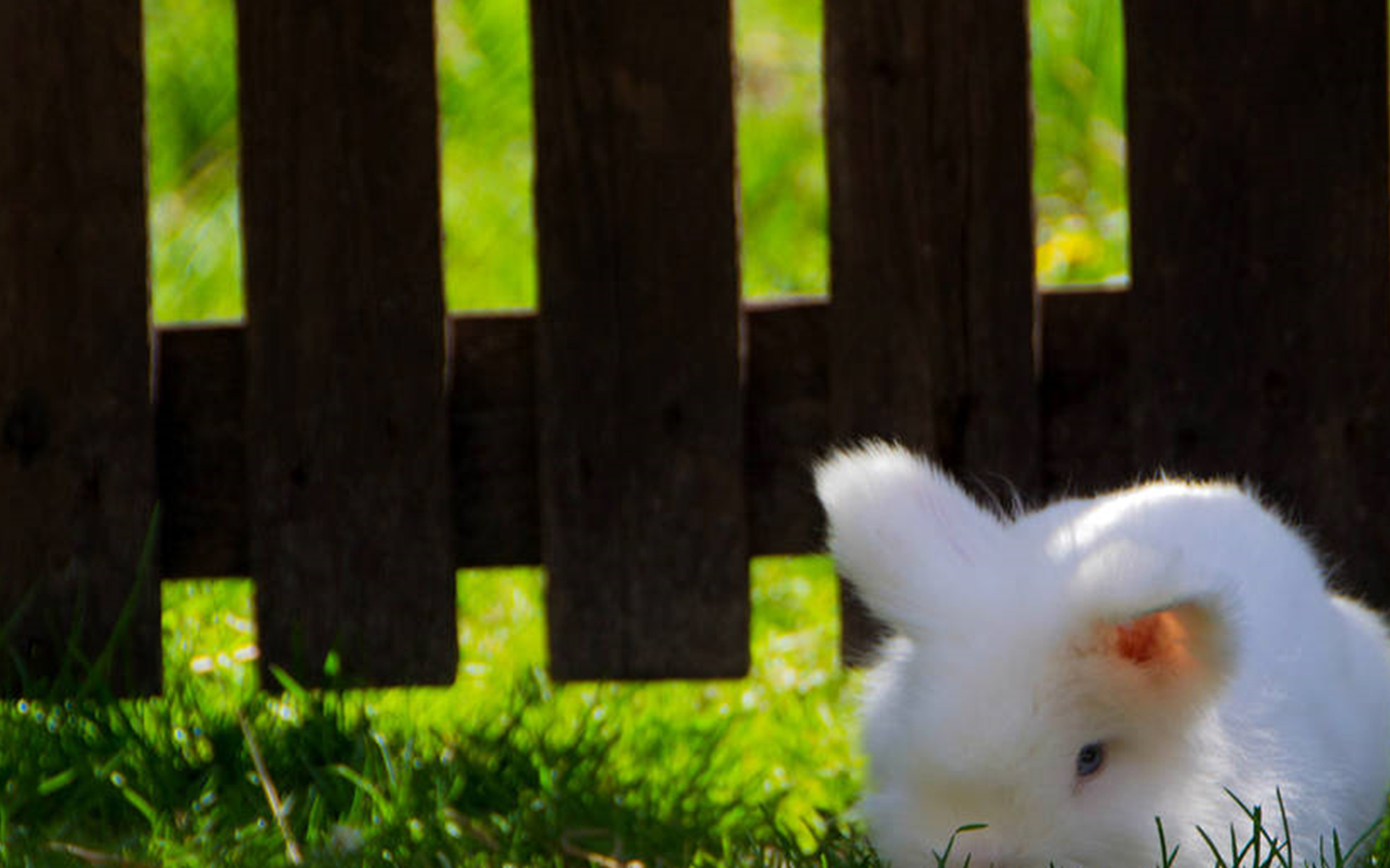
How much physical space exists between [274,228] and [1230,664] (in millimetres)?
1698

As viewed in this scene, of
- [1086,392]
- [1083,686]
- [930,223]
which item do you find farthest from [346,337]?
[1083,686]

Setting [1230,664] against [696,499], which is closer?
[1230,664]

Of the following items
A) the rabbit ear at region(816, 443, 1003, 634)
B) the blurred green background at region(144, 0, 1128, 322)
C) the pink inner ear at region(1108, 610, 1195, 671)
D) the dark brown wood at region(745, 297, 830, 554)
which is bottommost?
the pink inner ear at region(1108, 610, 1195, 671)

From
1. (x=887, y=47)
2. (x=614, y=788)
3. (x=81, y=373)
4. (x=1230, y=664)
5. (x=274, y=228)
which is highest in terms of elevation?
(x=887, y=47)

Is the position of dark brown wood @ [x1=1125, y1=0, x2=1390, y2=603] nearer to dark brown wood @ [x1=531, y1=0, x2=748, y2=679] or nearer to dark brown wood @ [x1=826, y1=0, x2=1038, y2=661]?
dark brown wood @ [x1=826, y1=0, x2=1038, y2=661]

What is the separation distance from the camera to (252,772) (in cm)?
303

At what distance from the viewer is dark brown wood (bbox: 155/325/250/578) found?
3398mm

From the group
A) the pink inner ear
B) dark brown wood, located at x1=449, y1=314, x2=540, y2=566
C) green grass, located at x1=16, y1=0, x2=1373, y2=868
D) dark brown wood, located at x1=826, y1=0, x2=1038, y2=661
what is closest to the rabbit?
the pink inner ear

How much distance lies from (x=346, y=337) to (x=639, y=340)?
1.59 ft

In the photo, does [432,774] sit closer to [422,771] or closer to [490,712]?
[422,771]

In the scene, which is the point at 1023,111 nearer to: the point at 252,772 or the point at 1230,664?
the point at 1230,664

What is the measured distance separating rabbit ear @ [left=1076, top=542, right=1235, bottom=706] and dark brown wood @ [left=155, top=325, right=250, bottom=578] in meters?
1.57

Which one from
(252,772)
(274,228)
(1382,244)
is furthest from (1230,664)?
(274,228)

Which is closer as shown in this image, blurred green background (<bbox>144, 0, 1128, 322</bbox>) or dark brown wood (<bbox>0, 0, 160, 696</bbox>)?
dark brown wood (<bbox>0, 0, 160, 696</bbox>)
